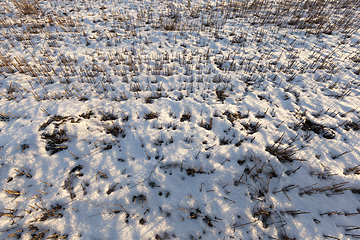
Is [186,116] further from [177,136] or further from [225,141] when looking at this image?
[225,141]

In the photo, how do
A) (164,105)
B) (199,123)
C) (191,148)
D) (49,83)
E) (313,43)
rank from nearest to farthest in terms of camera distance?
(191,148)
(199,123)
(164,105)
(49,83)
(313,43)

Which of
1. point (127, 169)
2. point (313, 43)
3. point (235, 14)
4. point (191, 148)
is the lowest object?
point (127, 169)

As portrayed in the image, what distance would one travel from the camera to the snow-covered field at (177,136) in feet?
8.04

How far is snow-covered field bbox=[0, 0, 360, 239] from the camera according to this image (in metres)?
2.45

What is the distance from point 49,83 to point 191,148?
4892 mm

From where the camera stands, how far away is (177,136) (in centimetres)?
337

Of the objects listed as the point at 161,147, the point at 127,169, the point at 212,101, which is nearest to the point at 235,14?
the point at 212,101

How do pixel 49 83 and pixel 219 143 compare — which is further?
pixel 49 83

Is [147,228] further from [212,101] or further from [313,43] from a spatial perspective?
[313,43]

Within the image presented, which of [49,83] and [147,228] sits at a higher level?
[49,83]

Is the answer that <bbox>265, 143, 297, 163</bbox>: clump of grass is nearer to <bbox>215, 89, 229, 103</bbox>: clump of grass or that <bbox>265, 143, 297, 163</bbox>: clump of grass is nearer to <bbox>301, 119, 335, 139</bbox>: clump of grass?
<bbox>301, 119, 335, 139</bbox>: clump of grass

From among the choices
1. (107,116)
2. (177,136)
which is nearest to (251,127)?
(177,136)

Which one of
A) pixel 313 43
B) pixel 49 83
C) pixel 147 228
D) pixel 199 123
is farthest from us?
pixel 313 43

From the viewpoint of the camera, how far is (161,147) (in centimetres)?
321
